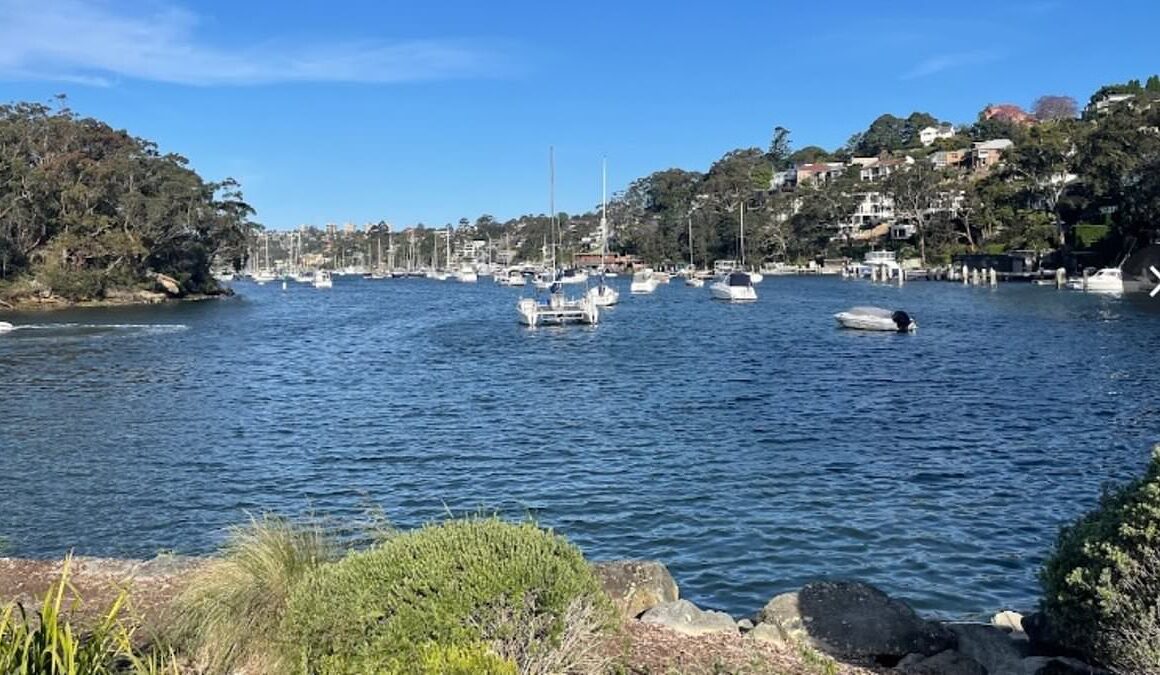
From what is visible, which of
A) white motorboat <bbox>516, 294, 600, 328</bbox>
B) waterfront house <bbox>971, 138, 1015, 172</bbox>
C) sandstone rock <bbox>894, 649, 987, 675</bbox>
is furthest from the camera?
waterfront house <bbox>971, 138, 1015, 172</bbox>

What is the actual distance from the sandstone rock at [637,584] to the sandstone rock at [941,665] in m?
2.25

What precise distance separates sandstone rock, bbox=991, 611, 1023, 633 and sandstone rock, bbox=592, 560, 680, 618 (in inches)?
118

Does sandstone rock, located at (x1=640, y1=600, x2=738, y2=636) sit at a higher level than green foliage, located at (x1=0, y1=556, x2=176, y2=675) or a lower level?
lower

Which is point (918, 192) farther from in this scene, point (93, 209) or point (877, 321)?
point (93, 209)

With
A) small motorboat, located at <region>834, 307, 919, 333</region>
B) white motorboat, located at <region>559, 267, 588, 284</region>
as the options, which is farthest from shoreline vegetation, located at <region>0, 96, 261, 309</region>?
small motorboat, located at <region>834, 307, 919, 333</region>

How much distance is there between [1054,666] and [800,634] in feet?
5.94

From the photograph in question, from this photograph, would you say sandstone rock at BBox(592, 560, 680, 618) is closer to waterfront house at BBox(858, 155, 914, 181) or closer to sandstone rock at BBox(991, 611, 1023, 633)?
sandstone rock at BBox(991, 611, 1023, 633)

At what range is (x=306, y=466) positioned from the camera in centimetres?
1931

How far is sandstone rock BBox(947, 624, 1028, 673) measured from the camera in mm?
7323

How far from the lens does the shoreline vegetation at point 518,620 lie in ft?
16.3

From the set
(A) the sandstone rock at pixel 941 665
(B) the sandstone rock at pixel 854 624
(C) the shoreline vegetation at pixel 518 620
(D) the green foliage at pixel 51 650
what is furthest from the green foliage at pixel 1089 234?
(D) the green foliage at pixel 51 650

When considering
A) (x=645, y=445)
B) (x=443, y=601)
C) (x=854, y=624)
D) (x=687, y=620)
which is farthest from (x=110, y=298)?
(x=443, y=601)

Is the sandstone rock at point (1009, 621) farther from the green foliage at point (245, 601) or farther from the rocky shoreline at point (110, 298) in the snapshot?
the rocky shoreline at point (110, 298)

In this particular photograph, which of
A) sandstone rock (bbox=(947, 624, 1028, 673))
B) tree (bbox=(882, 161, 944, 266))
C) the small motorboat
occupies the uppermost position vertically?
tree (bbox=(882, 161, 944, 266))
